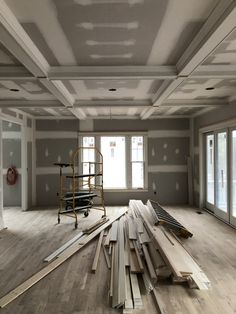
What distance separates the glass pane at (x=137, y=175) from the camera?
8.54m

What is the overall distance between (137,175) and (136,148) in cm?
83

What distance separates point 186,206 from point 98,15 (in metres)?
6.63

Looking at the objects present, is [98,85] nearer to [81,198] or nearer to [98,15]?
[98,15]

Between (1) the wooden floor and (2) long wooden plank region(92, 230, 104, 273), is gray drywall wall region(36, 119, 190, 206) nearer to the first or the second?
(1) the wooden floor

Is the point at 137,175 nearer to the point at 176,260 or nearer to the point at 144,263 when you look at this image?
the point at 144,263

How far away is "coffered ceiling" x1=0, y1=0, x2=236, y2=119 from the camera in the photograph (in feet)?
7.15

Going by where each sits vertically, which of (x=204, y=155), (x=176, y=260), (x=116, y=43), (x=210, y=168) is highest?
(x=116, y=43)

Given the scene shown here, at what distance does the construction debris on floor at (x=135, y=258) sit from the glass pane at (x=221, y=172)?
1796mm

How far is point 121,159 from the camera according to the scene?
28.0 ft

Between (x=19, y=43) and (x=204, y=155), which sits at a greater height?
(x=19, y=43)

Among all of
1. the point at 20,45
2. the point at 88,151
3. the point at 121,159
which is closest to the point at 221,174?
the point at 121,159

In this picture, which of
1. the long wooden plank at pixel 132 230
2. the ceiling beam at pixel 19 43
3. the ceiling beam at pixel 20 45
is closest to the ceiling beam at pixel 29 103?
the ceiling beam at pixel 20 45

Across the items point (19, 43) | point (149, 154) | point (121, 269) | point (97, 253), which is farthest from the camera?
point (149, 154)

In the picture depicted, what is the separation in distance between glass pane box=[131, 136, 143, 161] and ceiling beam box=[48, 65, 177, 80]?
496 centimetres
